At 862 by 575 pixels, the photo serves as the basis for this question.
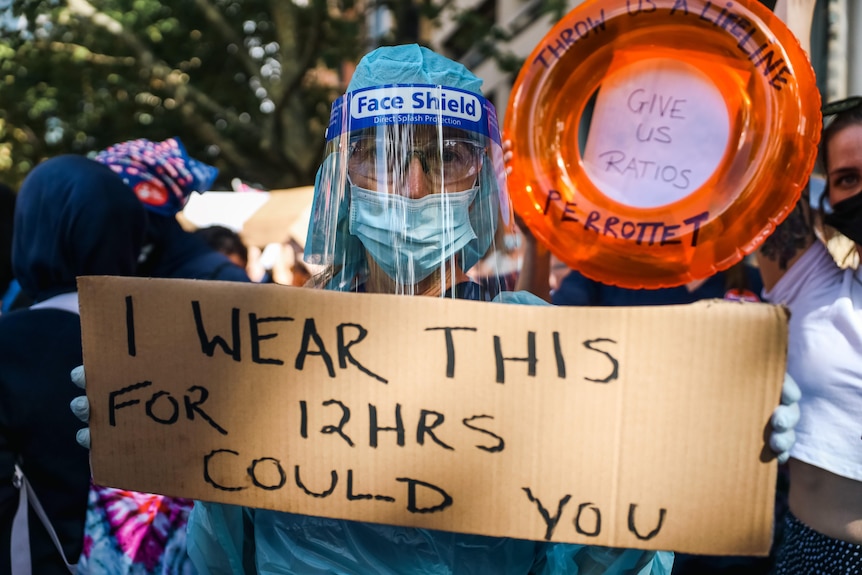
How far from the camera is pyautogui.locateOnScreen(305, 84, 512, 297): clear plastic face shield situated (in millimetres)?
1383

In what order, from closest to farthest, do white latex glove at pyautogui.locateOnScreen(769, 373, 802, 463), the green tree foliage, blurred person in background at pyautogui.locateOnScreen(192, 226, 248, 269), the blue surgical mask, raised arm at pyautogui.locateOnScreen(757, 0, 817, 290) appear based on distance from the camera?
white latex glove at pyautogui.locateOnScreen(769, 373, 802, 463) → the blue surgical mask → raised arm at pyautogui.locateOnScreen(757, 0, 817, 290) → blurred person in background at pyautogui.locateOnScreen(192, 226, 248, 269) → the green tree foliage

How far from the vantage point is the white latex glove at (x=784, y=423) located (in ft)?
3.36

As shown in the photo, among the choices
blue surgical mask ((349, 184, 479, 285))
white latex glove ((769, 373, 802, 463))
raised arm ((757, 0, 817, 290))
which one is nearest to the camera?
white latex glove ((769, 373, 802, 463))

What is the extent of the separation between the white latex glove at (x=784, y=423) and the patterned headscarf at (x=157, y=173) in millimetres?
2272

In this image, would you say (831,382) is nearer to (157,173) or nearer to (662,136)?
(662,136)

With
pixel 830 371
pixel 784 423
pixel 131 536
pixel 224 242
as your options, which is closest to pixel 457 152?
pixel 784 423

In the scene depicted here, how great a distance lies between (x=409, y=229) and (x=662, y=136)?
64 centimetres

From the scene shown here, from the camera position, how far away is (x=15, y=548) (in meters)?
1.56

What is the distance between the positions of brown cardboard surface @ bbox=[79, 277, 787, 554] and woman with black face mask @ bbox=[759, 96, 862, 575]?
675 mm

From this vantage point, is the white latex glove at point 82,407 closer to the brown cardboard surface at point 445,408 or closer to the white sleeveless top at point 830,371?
the brown cardboard surface at point 445,408

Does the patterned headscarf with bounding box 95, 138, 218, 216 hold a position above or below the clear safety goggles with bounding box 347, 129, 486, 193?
below

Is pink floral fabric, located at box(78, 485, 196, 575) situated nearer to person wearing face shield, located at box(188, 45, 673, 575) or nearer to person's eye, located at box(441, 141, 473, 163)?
person wearing face shield, located at box(188, 45, 673, 575)

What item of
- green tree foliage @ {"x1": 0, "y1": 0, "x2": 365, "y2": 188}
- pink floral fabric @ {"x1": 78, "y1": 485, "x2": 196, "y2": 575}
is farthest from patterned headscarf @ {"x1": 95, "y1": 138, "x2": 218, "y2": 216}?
green tree foliage @ {"x1": 0, "y1": 0, "x2": 365, "y2": 188}

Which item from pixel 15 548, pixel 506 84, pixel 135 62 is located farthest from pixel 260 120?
pixel 15 548
